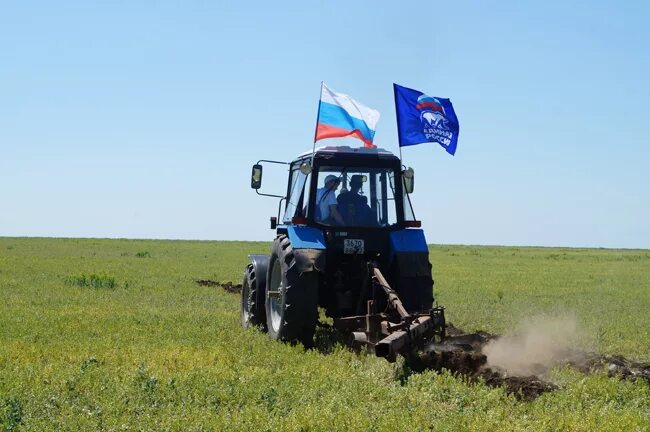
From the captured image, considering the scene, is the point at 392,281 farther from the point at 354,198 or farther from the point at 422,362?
the point at 422,362

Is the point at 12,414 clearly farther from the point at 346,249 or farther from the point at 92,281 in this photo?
the point at 92,281

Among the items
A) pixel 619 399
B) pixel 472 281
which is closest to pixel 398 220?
pixel 619 399

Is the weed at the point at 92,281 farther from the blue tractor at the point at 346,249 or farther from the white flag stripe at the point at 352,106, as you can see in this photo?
the white flag stripe at the point at 352,106

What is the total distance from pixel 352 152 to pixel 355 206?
0.71 metres

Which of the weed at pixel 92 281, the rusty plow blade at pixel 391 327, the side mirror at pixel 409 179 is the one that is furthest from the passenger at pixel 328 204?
the weed at pixel 92 281

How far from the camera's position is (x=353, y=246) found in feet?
35.6

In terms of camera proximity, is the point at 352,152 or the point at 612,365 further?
the point at 352,152

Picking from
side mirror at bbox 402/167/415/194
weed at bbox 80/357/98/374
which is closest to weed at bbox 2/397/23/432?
weed at bbox 80/357/98/374

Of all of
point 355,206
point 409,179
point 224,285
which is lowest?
point 224,285

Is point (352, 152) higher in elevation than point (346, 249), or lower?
higher

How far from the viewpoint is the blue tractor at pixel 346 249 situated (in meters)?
10.3

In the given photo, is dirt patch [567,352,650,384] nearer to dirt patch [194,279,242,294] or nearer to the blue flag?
the blue flag

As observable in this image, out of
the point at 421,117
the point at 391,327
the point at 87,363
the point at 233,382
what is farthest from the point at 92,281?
the point at 233,382

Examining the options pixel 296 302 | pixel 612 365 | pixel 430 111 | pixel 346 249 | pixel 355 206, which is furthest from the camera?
pixel 355 206
